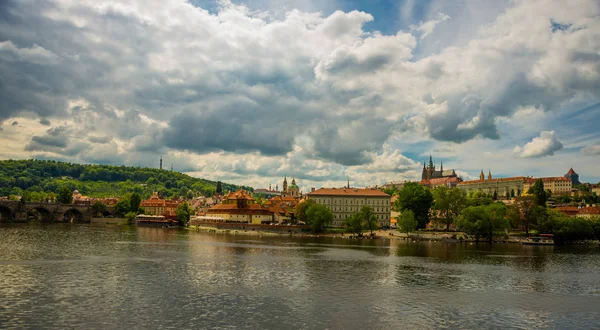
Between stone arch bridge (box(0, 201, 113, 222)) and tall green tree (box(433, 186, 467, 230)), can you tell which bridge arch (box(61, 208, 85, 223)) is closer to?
stone arch bridge (box(0, 201, 113, 222))

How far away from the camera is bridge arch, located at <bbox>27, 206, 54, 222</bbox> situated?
534ft

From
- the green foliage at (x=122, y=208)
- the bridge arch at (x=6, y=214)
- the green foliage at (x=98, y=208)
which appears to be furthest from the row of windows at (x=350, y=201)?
the bridge arch at (x=6, y=214)

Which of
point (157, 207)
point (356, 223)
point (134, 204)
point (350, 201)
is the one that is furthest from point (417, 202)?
point (157, 207)

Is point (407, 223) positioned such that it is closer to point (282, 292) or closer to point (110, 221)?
point (282, 292)

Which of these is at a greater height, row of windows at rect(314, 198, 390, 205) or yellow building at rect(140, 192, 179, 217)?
row of windows at rect(314, 198, 390, 205)

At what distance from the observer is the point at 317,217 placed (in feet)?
389

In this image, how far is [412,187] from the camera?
12712 centimetres

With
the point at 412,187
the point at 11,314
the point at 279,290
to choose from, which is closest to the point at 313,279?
the point at 279,290

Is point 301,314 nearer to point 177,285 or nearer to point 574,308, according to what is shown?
point 177,285

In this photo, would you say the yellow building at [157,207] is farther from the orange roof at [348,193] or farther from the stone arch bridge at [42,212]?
the orange roof at [348,193]

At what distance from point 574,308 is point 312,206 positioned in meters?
90.5

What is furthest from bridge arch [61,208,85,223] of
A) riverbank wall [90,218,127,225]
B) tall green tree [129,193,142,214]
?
tall green tree [129,193,142,214]

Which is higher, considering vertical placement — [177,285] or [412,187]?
[412,187]

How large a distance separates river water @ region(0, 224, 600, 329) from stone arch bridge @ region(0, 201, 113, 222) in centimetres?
10611
